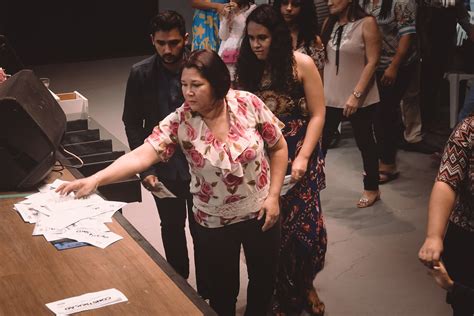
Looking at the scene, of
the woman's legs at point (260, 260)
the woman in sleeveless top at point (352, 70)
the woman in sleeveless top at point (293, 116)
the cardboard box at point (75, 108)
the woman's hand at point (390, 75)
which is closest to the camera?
the woman's legs at point (260, 260)

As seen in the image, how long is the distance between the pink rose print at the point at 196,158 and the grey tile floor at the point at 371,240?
1187 mm

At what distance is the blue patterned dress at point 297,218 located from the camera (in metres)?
3.31

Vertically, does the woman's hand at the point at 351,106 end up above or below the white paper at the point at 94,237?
below

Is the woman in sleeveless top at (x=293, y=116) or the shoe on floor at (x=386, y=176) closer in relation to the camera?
the woman in sleeveless top at (x=293, y=116)

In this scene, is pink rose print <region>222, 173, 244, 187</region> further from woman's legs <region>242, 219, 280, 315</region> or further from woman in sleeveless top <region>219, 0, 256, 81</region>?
woman in sleeveless top <region>219, 0, 256, 81</region>

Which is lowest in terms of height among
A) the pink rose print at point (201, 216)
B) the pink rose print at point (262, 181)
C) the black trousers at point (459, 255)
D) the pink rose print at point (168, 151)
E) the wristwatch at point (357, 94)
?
the black trousers at point (459, 255)

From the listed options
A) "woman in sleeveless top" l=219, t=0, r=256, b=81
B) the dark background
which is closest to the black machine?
"woman in sleeveless top" l=219, t=0, r=256, b=81

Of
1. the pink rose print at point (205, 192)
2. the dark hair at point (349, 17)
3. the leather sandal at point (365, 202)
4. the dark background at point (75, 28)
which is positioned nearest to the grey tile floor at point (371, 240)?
the leather sandal at point (365, 202)

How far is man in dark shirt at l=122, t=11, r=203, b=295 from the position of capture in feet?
10.6

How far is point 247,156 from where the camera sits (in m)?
2.78

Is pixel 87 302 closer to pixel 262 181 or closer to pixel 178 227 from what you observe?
pixel 262 181

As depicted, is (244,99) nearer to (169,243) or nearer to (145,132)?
(145,132)

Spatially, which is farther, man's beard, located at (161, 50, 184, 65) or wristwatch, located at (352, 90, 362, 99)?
wristwatch, located at (352, 90, 362, 99)

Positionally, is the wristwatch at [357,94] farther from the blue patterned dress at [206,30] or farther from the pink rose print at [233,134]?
the pink rose print at [233,134]
